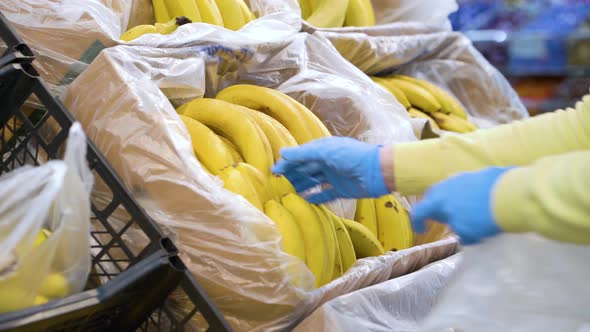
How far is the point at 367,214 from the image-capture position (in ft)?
5.99

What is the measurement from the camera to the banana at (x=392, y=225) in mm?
1823

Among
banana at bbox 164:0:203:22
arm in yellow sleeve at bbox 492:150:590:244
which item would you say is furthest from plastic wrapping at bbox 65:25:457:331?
arm in yellow sleeve at bbox 492:150:590:244

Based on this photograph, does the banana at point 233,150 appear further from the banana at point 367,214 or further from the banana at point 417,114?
the banana at point 417,114

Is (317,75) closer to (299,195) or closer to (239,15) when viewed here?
(239,15)

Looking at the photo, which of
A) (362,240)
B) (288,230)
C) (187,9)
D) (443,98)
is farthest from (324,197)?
(443,98)

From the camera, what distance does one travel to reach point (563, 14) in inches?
169

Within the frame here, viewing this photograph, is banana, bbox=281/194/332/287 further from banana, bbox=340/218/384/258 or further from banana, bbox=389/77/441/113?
banana, bbox=389/77/441/113

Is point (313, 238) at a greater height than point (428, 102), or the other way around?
point (313, 238)

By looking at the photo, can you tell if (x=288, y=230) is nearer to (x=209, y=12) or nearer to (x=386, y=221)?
(x=386, y=221)

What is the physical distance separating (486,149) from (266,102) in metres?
0.71

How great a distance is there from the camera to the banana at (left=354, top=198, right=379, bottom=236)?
182 cm

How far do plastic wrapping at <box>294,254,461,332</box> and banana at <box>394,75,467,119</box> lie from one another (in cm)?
102

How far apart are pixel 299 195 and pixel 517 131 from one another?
0.45 m

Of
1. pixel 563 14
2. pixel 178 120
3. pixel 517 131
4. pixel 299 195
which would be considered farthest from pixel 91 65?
pixel 563 14
